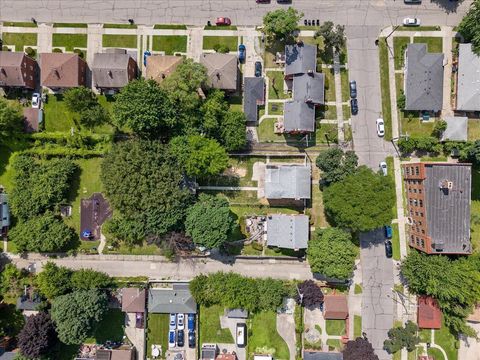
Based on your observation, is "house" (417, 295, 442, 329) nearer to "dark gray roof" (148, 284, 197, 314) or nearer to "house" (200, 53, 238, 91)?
"dark gray roof" (148, 284, 197, 314)

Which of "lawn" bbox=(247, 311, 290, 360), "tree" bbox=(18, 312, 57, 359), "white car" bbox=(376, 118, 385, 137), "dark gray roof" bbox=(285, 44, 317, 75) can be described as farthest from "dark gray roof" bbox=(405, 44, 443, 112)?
"tree" bbox=(18, 312, 57, 359)

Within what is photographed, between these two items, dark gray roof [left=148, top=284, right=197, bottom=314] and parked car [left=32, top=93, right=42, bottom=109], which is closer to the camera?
dark gray roof [left=148, top=284, right=197, bottom=314]

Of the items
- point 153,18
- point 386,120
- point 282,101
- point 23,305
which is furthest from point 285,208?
point 23,305

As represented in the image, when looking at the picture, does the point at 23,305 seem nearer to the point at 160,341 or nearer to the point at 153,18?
the point at 160,341

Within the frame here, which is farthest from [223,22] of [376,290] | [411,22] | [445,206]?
[376,290]

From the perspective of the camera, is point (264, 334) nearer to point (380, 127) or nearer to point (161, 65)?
point (380, 127)

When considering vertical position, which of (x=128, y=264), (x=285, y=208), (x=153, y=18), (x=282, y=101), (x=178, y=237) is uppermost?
(x=153, y=18)

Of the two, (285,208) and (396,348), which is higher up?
(285,208)
